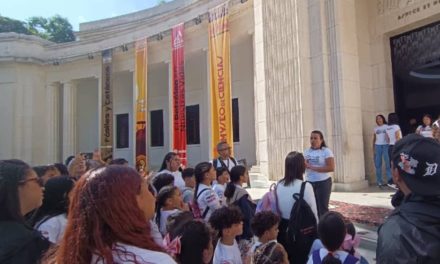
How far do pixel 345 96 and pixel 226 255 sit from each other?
6.65 meters

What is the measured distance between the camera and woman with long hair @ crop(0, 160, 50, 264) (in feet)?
5.55

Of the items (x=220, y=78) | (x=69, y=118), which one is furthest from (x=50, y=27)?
(x=220, y=78)

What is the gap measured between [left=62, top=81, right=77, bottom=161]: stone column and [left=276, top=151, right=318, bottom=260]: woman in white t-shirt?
19.3 metres

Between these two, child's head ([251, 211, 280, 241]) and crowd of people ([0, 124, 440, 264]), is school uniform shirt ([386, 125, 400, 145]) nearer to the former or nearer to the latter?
crowd of people ([0, 124, 440, 264])

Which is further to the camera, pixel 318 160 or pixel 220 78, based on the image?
pixel 220 78

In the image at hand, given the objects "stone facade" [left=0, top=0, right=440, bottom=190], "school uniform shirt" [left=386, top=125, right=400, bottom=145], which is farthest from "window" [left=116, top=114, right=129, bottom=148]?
"school uniform shirt" [left=386, top=125, right=400, bottom=145]

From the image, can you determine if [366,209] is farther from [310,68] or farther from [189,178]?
[310,68]

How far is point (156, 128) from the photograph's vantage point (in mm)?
21172

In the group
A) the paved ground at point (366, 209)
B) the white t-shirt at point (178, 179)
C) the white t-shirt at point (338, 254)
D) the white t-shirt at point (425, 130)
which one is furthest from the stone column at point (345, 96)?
the white t-shirt at point (338, 254)

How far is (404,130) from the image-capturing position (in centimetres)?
974

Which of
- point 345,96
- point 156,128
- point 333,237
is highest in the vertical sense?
point 156,128

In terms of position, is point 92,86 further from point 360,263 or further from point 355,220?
point 360,263

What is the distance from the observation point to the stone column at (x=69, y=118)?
20641 millimetres

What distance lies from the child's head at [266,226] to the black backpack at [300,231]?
0.33 m
